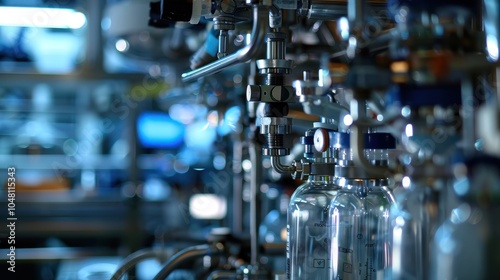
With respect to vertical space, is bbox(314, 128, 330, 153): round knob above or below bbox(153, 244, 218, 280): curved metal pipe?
above

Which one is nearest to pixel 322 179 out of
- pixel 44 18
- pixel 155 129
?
pixel 44 18

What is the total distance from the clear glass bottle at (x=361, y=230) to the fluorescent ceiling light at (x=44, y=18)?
2.92 meters

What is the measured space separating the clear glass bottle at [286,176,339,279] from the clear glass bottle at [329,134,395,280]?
3 cm

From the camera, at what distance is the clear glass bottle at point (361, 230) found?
33.1 inches

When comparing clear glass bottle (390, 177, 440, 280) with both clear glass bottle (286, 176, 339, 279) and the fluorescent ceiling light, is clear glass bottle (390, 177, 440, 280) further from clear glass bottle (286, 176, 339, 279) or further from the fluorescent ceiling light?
the fluorescent ceiling light

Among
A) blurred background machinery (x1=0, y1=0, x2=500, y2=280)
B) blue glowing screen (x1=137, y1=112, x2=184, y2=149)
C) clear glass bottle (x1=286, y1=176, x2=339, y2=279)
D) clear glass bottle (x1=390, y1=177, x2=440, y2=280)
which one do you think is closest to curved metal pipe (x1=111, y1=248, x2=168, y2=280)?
blurred background machinery (x1=0, y1=0, x2=500, y2=280)

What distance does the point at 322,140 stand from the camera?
2.74 feet

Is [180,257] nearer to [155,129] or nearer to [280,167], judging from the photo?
[280,167]

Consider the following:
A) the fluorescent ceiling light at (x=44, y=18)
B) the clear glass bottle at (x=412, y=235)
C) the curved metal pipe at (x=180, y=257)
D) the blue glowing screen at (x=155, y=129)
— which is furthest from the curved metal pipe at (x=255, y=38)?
the blue glowing screen at (x=155, y=129)

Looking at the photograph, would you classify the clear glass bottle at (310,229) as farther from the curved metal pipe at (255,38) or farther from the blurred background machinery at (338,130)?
the curved metal pipe at (255,38)

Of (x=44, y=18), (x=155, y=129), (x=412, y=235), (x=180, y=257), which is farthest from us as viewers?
(x=155, y=129)

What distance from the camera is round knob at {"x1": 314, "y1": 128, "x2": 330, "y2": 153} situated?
0.83 meters

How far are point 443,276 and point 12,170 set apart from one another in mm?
1709

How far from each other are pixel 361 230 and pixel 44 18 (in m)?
3.52
